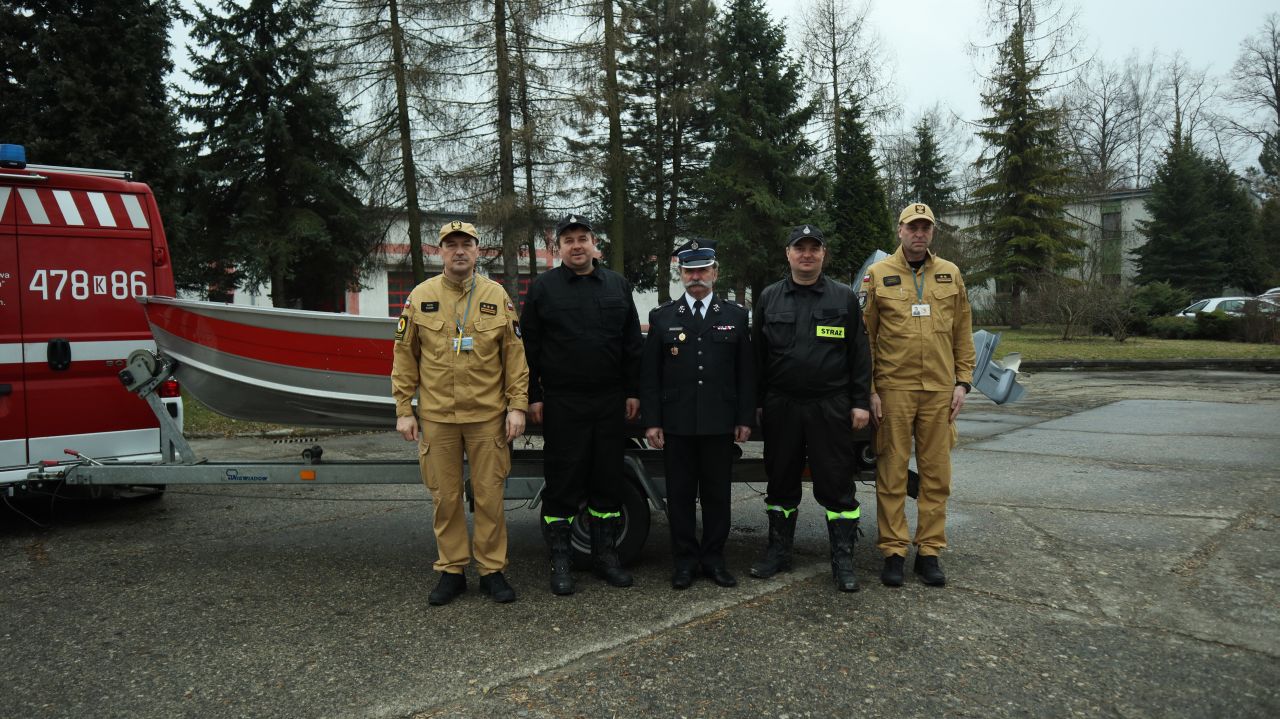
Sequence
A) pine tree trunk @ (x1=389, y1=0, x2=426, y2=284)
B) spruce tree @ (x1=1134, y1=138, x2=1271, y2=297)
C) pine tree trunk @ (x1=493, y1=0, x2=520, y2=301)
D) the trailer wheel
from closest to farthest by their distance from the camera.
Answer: the trailer wheel, pine tree trunk @ (x1=493, y1=0, x2=520, y2=301), pine tree trunk @ (x1=389, y1=0, x2=426, y2=284), spruce tree @ (x1=1134, y1=138, x2=1271, y2=297)

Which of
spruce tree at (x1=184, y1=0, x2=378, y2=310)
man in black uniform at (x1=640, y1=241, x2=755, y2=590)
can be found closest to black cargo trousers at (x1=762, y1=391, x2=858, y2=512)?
man in black uniform at (x1=640, y1=241, x2=755, y2=590)

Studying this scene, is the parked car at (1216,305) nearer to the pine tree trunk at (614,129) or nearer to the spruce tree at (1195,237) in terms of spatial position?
the spruce tree at (1195,237)

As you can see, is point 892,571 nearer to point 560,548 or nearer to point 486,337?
point 560,548

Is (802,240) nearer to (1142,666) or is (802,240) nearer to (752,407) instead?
(752,407)

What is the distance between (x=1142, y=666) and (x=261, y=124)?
68.9ft

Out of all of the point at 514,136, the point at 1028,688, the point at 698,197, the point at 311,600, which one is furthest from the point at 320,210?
the point at 1028,688

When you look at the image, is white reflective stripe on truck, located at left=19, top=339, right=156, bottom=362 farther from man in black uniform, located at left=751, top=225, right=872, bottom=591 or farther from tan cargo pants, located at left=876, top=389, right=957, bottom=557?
tan cargo pants, located at left=876, top=389, right=957, bottom=557

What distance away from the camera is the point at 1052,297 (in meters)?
22.9

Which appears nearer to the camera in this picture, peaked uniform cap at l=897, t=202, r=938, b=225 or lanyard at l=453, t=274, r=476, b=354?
lanyard at l=453, t=274, r=476, b=354

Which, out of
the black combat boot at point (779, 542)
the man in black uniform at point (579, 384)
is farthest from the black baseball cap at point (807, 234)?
the black combat boot at point (779, 542)

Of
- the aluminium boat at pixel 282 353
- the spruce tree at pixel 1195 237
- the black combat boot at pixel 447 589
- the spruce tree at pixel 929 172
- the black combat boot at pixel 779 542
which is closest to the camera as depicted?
the black combat boot at pixel 447 589

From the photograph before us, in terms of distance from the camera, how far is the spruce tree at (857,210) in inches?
1121

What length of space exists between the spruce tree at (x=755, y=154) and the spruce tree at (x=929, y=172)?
19229 mm

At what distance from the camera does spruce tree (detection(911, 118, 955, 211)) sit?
45.3 meters
